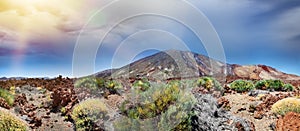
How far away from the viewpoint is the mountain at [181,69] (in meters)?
15.2

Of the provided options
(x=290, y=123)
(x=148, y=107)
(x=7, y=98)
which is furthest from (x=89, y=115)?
(x=290, y=123)

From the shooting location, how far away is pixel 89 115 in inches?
370

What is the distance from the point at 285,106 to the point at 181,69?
7.30m

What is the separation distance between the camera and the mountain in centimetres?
1517

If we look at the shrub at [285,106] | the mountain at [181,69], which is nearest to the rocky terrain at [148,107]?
the shrub at [285,106]

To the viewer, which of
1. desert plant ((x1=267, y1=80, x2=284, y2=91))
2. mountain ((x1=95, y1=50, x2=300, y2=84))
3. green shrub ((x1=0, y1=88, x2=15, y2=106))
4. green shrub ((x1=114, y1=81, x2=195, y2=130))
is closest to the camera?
green shrub ((x1=114, y1=81, x2=195, y2=130))

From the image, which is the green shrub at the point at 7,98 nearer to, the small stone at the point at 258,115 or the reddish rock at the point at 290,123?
the small stone at the point at 258,115

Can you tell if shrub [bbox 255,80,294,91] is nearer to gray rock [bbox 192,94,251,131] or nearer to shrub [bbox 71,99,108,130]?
gray rock [bbox 192,94,251,131]

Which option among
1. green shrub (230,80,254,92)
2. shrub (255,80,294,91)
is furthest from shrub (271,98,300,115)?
shrub (255,80,294,91)

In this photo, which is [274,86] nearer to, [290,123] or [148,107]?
[290,123]

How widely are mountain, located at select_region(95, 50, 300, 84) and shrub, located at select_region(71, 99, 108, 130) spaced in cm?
361

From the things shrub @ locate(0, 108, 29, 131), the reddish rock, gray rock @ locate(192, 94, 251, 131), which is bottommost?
the reddish rock

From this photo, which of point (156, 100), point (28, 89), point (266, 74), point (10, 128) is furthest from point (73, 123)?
point (266, 74)

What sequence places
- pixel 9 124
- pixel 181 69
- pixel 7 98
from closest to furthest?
pixel 9 124 → pixel 7 98 → pixel 181 69
